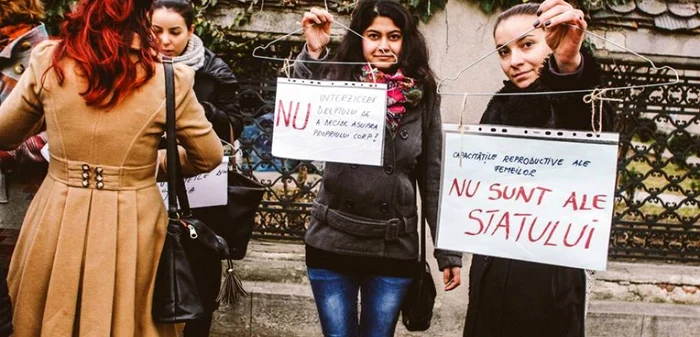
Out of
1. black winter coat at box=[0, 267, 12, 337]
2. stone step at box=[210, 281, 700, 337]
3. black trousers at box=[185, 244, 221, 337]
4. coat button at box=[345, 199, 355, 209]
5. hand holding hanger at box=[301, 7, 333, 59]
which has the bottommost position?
stone step at box=[210, 281, 700, 337]

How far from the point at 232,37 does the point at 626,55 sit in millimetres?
2586

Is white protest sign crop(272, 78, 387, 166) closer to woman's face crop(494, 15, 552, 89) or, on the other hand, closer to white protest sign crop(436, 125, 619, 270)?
white protest sign crop(436, 125, 619, 270)

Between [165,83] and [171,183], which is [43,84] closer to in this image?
[165,83]

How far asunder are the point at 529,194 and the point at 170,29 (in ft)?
6.52

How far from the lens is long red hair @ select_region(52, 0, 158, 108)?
6.98ft

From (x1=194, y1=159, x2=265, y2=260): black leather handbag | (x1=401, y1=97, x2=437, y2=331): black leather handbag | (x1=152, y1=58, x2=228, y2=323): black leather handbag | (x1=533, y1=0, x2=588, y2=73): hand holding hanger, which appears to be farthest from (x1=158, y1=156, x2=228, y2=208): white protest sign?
(x1=533, y1=0, x2=588, y2=73): hand holding hanger

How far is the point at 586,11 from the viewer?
4078 mm

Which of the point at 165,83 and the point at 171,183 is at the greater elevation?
the point at 165,83

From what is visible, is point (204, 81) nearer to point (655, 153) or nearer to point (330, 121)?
point (330, 121)

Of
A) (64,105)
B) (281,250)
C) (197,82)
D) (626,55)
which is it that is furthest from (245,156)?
(626,55)

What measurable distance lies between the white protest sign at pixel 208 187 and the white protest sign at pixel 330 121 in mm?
717

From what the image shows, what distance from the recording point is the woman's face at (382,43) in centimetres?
264

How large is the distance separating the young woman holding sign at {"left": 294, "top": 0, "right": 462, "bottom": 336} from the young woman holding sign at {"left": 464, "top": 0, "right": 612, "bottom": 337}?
1.05ft

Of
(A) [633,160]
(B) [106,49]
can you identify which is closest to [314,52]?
(B) [106,49]
